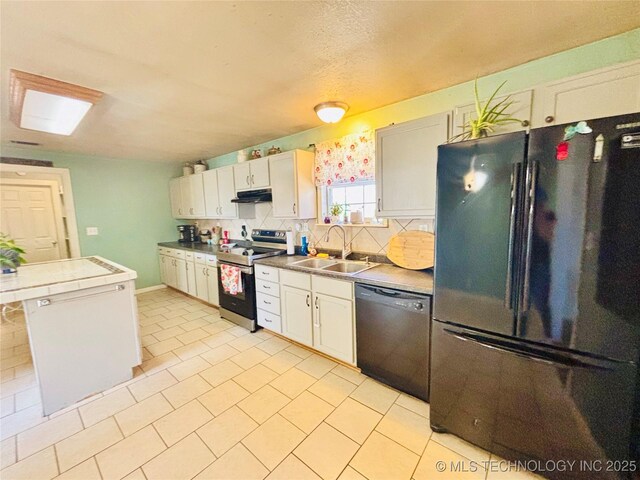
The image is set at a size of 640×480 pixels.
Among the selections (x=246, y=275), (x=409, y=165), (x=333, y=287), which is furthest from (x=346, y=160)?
(x=246, y=275)

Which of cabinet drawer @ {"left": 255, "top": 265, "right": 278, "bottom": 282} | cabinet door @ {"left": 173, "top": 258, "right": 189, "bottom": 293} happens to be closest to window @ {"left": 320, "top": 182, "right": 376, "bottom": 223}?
cabinet drawer @ {"left": 255, "top": 265, "right": 278, "bottom": 282}

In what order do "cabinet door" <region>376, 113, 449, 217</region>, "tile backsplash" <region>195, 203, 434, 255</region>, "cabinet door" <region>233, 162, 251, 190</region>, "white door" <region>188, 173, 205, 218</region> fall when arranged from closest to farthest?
"cabinet door" <region>376, 113, 449, 217</region>
"tile backsplash" <region>195, 203, 434, 255</region>
"cabinet door" <region>233, 162, 251, 190</region>
"white door" <region>188, 173, 205, 218</region>

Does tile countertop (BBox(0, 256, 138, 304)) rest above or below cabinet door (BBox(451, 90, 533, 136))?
below

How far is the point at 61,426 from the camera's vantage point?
5.82 ft

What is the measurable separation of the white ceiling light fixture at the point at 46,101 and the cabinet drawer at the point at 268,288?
2.14m

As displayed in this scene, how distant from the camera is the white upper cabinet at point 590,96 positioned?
1.36 m

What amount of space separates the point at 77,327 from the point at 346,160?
108 inches

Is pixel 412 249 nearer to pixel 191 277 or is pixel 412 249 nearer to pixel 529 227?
pixel 529 227

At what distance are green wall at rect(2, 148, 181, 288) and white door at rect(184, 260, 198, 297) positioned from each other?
1.23 meters

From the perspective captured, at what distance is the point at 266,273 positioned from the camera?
9.30ft

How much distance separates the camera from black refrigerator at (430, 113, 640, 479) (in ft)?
3.69

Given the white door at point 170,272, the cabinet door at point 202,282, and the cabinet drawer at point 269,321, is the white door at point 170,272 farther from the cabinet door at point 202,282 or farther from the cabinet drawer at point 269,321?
the cabinet drawer at point 269,321

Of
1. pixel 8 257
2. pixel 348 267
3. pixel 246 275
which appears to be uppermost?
pixel 8 257

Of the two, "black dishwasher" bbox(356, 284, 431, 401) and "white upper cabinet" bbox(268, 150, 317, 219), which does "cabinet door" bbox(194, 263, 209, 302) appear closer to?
"white upper cabinet" bbox(268, 150, 317, 219)
